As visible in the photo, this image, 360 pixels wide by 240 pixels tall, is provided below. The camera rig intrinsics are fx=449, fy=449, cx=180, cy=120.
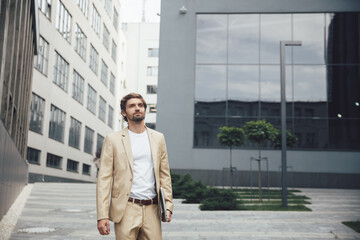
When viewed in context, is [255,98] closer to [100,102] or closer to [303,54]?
[303,54]

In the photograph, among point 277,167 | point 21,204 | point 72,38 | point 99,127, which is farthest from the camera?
point 99,127

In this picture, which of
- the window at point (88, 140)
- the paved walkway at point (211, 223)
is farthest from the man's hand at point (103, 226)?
the window at point (88, 140)

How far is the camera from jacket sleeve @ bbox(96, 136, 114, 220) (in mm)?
3725

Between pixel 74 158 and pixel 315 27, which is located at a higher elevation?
pixel 315 27

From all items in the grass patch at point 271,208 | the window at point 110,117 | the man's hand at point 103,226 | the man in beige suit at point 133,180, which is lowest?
the grass patch at point 271,208

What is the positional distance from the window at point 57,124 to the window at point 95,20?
10.9 meters

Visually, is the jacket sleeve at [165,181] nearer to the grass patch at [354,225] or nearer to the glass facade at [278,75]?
the grass patch at [354,225]

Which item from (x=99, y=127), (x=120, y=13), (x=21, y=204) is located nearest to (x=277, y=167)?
(x=21, y=204)

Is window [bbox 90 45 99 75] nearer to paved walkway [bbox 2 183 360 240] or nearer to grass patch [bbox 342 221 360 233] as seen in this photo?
paved walkway [bbox 2 183 360 240]

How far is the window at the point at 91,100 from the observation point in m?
43.0

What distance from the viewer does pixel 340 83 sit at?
75.3ft

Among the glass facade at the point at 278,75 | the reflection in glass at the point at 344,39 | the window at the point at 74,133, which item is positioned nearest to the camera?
the glass facade at the point at 278,75

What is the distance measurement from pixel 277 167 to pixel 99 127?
28.2 metres

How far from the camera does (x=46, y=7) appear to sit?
29.8m
